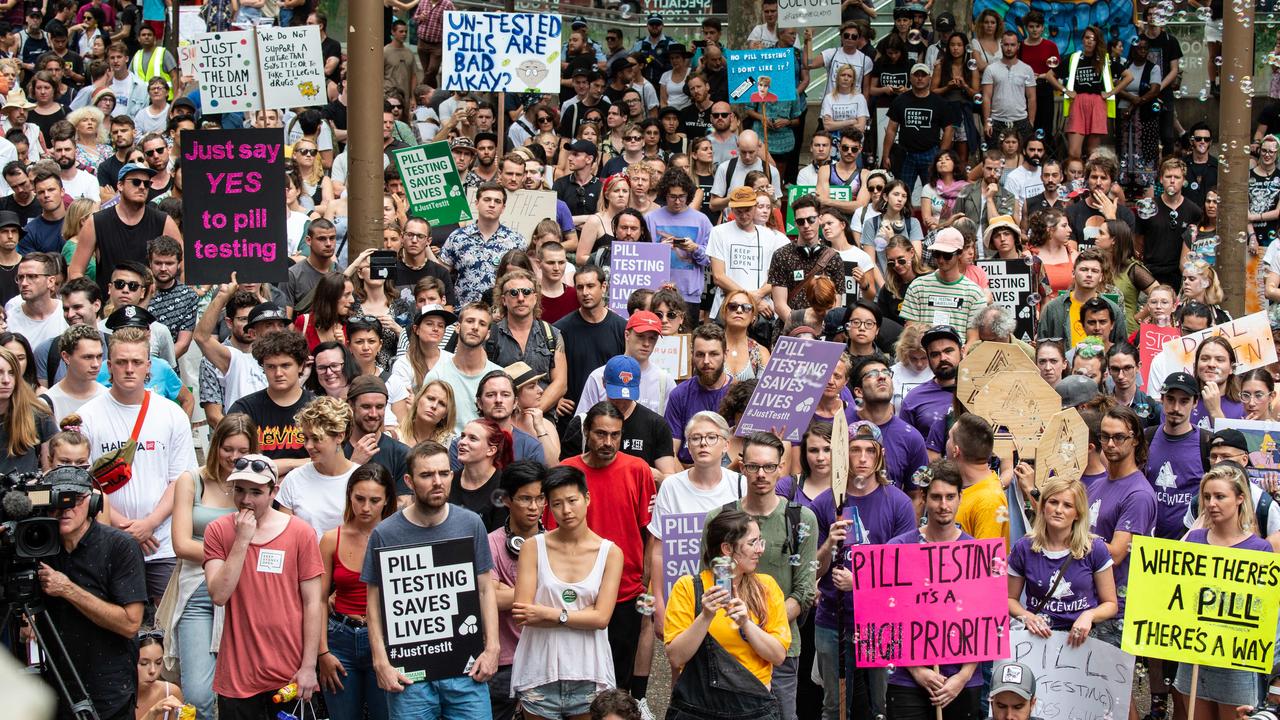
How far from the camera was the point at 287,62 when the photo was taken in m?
13.1

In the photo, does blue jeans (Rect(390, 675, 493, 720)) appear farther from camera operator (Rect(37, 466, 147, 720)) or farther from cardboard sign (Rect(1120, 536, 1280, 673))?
cardboard sign (Rect(1120, 536, 1280, 673))

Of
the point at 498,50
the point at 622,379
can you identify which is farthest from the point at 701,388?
the point at 498,50

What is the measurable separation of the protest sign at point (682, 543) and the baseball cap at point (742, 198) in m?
5.00

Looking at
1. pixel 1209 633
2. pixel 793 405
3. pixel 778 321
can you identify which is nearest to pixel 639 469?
pixel 793 405

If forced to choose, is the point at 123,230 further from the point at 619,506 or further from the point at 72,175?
the point at 619,506

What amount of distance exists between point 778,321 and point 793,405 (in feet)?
12.5

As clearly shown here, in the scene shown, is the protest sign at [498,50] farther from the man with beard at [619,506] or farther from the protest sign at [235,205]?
the man with beard at [619,506]

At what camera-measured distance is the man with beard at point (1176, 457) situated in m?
8.30

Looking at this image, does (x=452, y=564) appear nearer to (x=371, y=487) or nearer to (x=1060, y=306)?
(x=371, y=487)

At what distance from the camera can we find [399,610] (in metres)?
6.59

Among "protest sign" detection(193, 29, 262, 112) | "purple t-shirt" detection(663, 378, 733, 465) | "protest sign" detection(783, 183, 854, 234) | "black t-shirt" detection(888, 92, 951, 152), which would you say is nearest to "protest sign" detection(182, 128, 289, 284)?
"purple t-shirt" detection(663, 378, 733, 465)

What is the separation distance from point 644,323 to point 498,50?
570 centimetres

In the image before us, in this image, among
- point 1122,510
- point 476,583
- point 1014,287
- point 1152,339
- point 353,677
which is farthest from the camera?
point 1014,287

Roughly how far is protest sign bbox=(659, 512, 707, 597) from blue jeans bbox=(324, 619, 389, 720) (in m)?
1.35
